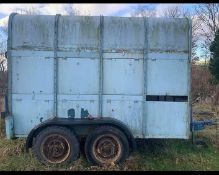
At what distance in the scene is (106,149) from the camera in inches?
323

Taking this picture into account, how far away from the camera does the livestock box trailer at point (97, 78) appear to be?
826 cm

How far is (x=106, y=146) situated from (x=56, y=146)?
3.69 feet

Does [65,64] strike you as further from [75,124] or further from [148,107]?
[148,107]

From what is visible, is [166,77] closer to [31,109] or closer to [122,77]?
[122,77]

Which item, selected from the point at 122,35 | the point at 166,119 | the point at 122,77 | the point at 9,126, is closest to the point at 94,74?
the point at 122,77

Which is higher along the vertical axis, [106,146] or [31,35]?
[31,35]

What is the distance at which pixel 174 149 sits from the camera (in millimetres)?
9211

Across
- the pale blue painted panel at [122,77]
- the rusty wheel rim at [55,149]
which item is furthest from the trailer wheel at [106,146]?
the pale blue painted panel at [122,77]

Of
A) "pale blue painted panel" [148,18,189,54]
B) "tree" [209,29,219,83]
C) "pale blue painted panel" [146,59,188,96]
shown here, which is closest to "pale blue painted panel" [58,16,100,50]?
"pale blue painted panel" [148,18,189,54]

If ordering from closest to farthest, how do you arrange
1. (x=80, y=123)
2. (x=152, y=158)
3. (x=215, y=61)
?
1. (x=80, y=123)
2. (x=152, y=158)
3. (x=215, y=61)

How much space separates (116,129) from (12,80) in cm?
262

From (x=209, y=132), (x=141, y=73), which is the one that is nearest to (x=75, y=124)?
(x=141, y=73)

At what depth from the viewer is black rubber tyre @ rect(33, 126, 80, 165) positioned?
26.6 feet

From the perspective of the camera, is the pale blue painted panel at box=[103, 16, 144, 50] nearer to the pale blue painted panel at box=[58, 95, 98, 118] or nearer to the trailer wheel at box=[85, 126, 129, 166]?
the pale blue painted panel at box=[58, 95, 98, 118]
